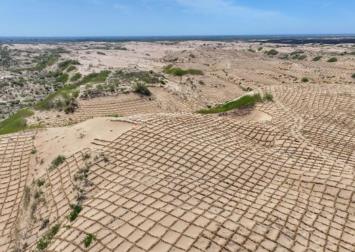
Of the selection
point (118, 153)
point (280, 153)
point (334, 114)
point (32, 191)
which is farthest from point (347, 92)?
point (32, 191)

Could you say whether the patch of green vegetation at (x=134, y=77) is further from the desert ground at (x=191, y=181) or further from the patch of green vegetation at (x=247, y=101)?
the desert ground at (x=191, y=181)

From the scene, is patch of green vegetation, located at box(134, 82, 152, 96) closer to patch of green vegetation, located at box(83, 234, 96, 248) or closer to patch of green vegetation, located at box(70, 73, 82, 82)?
patch of green vegetation, located at box(70, 73, 82, 82)

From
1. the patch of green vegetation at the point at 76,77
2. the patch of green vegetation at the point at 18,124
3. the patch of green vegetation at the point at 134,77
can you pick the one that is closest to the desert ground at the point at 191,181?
the patch of green vegetation at the point at 18,124

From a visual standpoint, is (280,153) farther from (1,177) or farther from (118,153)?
(1,177)

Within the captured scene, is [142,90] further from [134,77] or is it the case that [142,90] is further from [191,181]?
[191,181]

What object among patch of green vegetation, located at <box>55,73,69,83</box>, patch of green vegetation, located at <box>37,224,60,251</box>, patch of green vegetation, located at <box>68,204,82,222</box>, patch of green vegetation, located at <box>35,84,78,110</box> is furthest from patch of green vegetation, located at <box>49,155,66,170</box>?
patch of green vegetation, located at <box>55,73,69,83</box>

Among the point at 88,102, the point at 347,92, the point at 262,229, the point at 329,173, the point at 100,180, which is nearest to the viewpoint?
the point at 262,229
